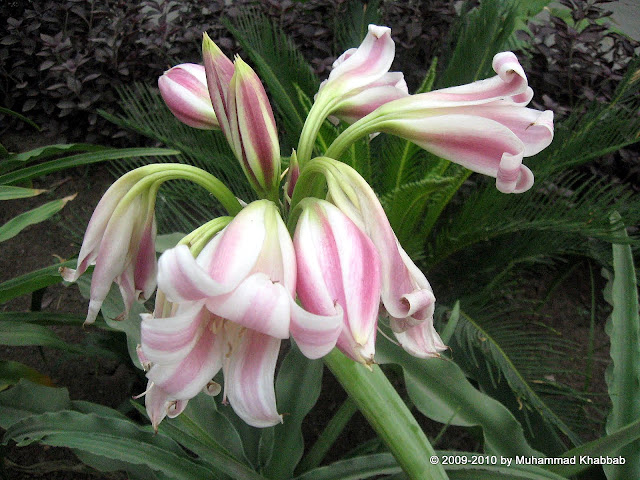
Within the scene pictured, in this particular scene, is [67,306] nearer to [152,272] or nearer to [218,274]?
[152,272]

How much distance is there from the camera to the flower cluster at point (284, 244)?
472 millimetres

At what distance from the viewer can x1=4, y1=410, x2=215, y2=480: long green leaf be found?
0.98m

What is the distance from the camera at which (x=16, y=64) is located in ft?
8.57

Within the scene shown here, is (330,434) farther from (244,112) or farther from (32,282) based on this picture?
(244,112)

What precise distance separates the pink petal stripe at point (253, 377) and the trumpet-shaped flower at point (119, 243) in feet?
0.56

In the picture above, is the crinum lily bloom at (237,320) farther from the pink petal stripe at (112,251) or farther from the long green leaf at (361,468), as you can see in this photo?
the long green leaf at (361,468)

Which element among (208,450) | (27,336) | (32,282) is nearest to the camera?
(208,450)

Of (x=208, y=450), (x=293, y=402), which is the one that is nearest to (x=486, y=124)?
(x=208, y=450)

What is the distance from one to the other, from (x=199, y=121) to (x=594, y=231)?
95 cm

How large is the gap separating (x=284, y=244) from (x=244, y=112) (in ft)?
0.55

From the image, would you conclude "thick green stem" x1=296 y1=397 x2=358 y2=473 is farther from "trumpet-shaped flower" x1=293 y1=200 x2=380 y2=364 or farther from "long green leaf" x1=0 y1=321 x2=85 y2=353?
"trumpet-shaped flower" x1=293 y1=200 x2=380 y2=364

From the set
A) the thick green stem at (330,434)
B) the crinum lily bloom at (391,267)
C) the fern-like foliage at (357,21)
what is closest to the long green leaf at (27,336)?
the thick green stem at (330,434)

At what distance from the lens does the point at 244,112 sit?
61cm

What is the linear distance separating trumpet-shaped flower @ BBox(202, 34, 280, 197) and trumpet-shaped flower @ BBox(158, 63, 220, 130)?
0.11 meters
